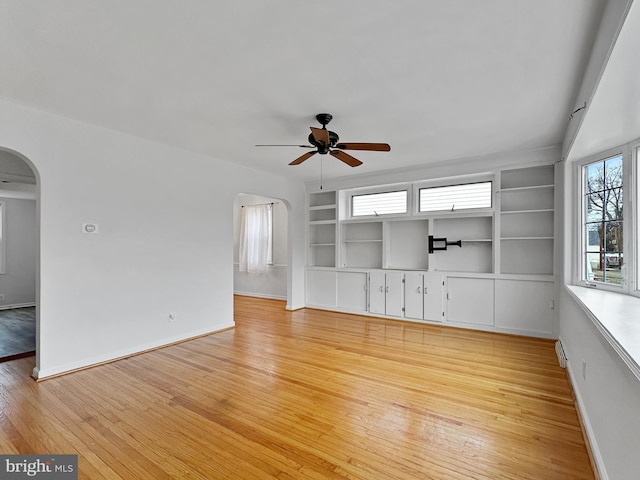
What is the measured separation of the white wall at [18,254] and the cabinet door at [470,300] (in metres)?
8.31

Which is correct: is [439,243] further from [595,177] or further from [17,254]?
[17,254]

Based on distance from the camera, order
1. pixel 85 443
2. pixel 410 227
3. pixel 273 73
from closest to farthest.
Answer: pixel 85 443, pixel 273 73, pixel 410 227

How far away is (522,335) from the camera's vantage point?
14.8 feet

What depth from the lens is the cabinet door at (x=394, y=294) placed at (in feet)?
17.9

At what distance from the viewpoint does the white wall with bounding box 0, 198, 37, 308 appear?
6406 millimetres

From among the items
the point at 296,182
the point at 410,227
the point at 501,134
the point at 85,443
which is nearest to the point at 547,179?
the point at 501,134

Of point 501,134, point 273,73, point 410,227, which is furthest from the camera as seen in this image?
point 410,227

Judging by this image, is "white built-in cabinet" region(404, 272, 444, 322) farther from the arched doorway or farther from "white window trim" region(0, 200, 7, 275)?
"white window trim" region(0, 200, 7, 275)

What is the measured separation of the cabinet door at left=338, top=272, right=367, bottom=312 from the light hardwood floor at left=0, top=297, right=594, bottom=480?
6.13 ft

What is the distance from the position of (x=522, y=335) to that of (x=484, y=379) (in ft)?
6.27

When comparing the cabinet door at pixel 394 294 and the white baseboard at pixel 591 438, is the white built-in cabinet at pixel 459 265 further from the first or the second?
the white baseboard at pixel 591 438

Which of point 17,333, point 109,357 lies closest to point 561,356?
point 109,357

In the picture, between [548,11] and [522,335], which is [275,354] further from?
[548,11]

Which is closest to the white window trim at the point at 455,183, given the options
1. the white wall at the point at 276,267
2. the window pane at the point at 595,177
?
the window pane at the point at 595,177
